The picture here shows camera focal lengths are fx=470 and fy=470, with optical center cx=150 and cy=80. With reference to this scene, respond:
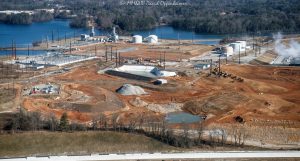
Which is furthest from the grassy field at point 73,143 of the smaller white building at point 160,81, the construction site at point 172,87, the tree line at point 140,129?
the smaller white building at point 160,81

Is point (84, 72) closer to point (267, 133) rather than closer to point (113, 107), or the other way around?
point (113, 107)

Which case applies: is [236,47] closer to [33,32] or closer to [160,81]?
[160,81]

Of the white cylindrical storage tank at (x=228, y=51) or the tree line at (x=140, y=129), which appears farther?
the white cylindrical storage tank at (x=228, y=51)

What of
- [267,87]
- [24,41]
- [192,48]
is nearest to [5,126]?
[267,87]

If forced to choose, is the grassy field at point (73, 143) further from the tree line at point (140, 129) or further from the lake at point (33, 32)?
the lake at point (33, 32)

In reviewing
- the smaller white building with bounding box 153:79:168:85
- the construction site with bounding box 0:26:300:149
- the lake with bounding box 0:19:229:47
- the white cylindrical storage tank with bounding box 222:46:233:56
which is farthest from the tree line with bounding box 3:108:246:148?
the lake with bounding box 0:19:229:47

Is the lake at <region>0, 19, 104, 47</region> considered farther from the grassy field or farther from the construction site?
the grassy field
